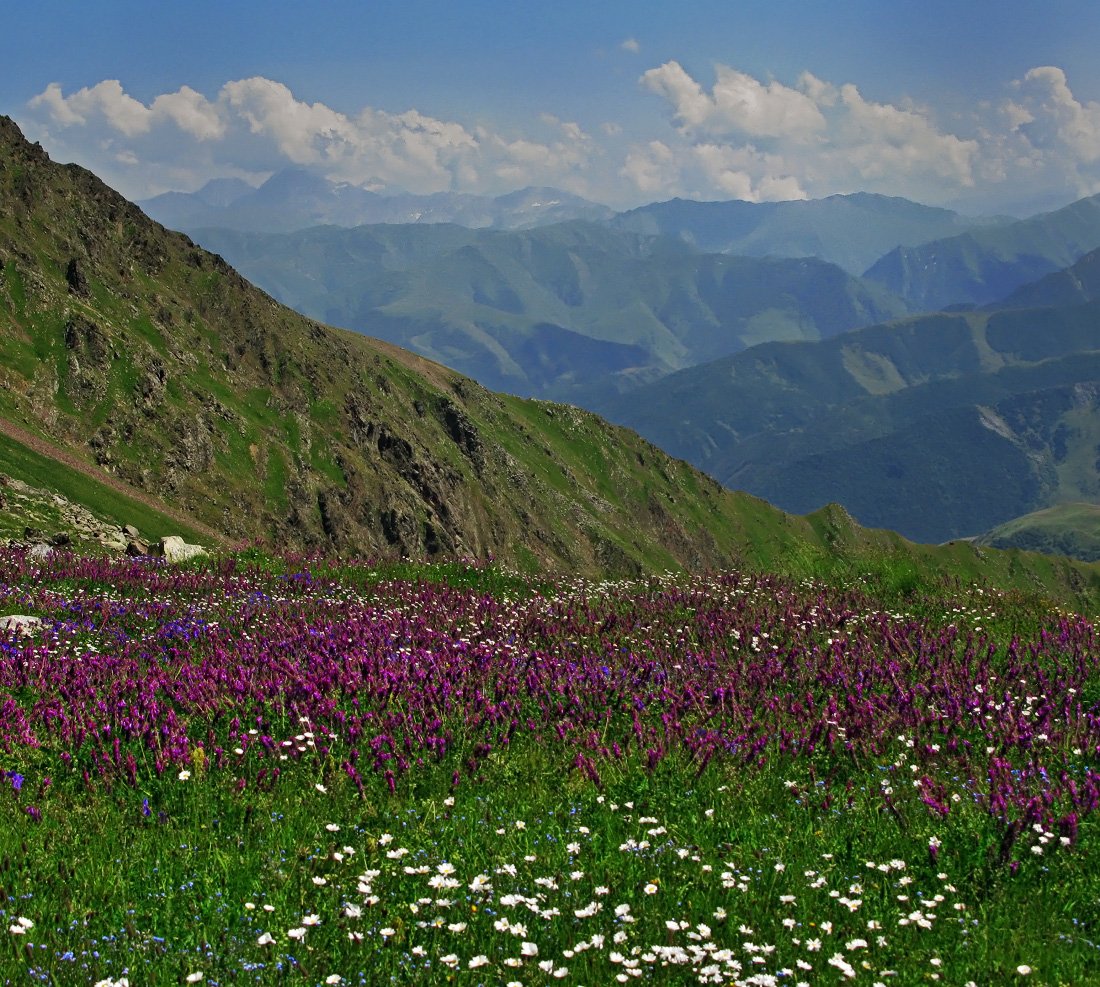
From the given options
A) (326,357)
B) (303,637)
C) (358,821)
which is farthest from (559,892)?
(326,357)

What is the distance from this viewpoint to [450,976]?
5.56 m

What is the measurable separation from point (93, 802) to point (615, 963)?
4.81 m

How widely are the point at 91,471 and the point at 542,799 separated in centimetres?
7873

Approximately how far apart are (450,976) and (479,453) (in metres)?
164

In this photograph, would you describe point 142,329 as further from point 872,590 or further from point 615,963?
point 615,963

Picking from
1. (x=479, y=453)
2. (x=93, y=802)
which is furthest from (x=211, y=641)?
(x=479, y=453)

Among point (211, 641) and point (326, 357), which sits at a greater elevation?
point (326, 357)

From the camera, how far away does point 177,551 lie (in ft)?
73.9

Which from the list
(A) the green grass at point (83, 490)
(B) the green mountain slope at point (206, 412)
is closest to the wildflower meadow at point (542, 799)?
(A) the green grass at point (83, 490)

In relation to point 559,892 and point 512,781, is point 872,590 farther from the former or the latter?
point 559,892

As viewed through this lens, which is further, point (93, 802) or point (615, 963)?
point (93, 802)

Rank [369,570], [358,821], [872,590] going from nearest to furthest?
1. [358,821]
2. [872,590]
3. [369,570]

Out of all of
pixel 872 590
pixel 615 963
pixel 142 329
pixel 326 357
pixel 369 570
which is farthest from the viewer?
pixel 326 357

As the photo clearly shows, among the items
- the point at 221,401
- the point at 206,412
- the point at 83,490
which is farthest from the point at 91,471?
the point at 221,401
